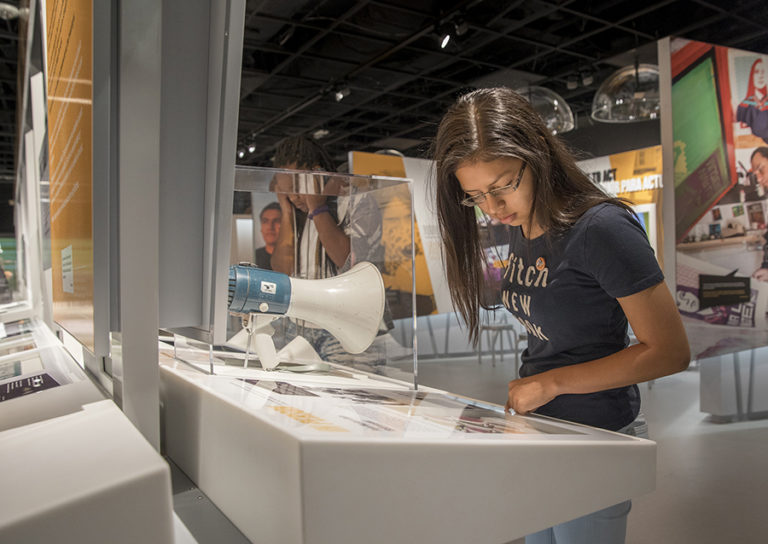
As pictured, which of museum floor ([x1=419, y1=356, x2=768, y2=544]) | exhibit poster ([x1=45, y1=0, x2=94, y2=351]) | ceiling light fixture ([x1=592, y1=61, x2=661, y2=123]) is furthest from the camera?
ceiling light fixture ([x1=592, y1=61, x2=661, y2=123])

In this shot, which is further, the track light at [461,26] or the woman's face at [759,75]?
the track light at [461,26]

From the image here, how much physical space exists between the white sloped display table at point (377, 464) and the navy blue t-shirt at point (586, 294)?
1.14ft

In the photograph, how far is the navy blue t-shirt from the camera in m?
1.01

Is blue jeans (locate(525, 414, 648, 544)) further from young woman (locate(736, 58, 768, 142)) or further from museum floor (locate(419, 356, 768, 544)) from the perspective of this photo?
young woman (locate(736, 58, 768, 142))

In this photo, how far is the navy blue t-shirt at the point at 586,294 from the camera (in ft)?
3.30

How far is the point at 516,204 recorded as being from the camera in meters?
1.20

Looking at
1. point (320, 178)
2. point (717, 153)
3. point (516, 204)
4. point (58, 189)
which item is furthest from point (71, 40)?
point (717, 153)

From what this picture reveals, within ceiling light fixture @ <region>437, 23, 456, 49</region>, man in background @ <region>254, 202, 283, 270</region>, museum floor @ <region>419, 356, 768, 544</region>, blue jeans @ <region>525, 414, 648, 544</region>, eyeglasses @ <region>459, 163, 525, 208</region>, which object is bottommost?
museum floor @ <region>419, 356, 768, 544</region>

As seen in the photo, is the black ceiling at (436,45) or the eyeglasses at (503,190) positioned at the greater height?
the black ceiling at (436,45)

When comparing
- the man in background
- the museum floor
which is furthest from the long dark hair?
the museum floor

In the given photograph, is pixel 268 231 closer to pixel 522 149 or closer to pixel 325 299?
pixel 325 299

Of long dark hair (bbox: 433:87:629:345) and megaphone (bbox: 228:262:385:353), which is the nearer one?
megaphone (bbox: 228:262:385:353)

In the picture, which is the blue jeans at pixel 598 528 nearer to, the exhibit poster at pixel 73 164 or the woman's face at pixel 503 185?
the woman's face at pixel 503 185

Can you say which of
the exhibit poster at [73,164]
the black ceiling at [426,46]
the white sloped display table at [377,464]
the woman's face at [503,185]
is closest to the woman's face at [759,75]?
the black ceiling at [426,46]
